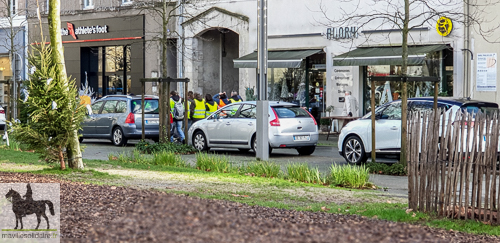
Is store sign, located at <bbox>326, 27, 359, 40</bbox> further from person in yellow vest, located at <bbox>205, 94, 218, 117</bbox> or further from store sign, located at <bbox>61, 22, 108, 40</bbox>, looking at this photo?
store sign, located at <bbox>61, 22, 108, 40</bbox>

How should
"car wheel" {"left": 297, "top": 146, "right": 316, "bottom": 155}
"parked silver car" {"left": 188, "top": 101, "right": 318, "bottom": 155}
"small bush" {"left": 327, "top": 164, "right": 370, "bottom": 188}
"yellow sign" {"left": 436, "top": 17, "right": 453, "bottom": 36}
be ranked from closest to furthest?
1. "small bush" {"left": 327, "top": 164, "right": 370, "bottom": 188}
2. "parked silver car" {"left": 188, "top": 101, "right": 318, "bottom": 155}
3. "car wheel" {"left": 297, "top": 146, "right": 316, "bottom": 155}
4. "yellow sign" {"left": 436, "top": 17, "right": 453, "bottom": 36}

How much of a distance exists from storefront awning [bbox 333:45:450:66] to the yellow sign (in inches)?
19.3

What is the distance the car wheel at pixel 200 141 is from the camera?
2033 cm

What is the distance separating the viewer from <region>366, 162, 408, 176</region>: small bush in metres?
14.4

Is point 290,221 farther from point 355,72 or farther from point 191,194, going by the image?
point 355,72

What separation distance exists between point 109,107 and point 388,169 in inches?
466

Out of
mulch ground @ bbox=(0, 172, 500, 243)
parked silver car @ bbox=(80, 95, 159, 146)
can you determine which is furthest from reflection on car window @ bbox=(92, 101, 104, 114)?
mulch ground @ bbox=(0, 172, 500, 243)

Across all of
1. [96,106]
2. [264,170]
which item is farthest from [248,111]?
[96,106]

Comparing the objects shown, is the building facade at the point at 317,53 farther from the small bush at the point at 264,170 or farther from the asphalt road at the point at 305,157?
the small bush at the point at 264,170

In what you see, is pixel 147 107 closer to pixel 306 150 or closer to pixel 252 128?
pixel 252 128

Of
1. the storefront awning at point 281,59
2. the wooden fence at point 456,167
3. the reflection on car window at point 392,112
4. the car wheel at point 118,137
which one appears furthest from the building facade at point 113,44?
the wooden fence at point 456,167

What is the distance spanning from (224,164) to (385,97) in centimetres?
1358

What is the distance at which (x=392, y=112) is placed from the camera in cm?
1619

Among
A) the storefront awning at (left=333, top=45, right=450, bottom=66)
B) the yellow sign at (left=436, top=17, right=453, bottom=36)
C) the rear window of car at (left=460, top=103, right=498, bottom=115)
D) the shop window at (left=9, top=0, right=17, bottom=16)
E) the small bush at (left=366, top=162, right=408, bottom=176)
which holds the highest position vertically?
the shop window at (left=9, top=0, right=17, bottom=16)
